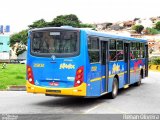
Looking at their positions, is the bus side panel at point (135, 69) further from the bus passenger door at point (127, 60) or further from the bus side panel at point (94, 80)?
the bus side panel at point (94, 80)

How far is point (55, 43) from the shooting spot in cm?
1419

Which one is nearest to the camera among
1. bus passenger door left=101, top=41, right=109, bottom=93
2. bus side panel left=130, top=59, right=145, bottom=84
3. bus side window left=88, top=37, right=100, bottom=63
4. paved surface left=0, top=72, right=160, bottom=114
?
paved surface left=0, top=72, right=160, bottom=114

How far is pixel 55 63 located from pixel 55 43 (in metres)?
0.70

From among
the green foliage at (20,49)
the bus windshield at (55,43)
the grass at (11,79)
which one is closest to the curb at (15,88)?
the grass at (11,79)

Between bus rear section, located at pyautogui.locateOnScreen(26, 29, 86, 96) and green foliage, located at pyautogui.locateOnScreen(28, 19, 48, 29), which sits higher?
green foliage, located at pyautogui.locateOnScreen(28, 19, 48, 29)

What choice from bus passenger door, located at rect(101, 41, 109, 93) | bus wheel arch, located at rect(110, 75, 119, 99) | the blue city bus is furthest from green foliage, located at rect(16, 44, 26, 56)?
the blue city bus

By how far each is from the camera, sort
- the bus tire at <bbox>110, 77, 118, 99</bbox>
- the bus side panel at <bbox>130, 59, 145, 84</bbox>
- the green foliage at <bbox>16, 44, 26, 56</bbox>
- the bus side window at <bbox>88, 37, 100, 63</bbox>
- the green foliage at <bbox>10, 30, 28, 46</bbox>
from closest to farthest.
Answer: the bus side window at <bbox>88, 37, 100, 63</bbox>, the bus tire at <bbox>110, 77, 118, 99</bbox>, the bus side panel at <bbox>130, 59, 145, 84</bbox>, the green foliage at <bbox>10, 30, 28, 46</bbox>, the green foliage at <bbox>16, 44, 26, 56</bbox>

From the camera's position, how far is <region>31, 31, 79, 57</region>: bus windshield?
13914 mm

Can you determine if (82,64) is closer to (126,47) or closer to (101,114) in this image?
(101,114)

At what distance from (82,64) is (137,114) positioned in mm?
2552

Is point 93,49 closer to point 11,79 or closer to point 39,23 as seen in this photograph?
point 11,79

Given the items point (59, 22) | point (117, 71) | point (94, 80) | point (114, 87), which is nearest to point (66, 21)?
point (59, 22)

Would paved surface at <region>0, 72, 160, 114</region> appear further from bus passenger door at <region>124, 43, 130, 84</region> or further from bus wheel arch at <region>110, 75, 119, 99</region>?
bus passenger door at <region>124, 43, 130, 84</region>

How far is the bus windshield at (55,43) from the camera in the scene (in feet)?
45.6
